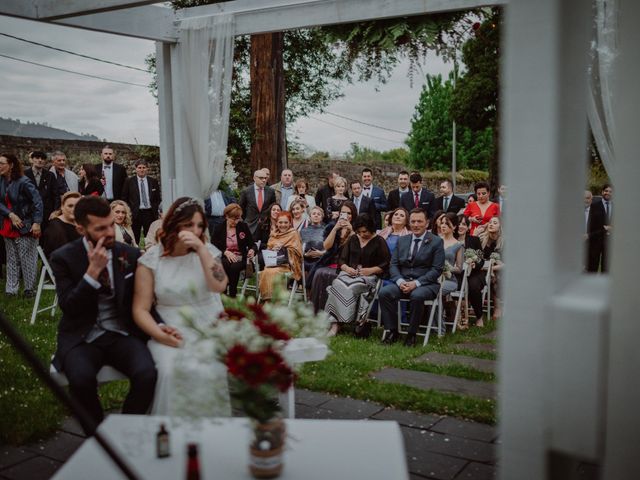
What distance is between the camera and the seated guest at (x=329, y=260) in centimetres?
710

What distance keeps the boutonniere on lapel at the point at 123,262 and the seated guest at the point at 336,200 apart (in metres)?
5.07

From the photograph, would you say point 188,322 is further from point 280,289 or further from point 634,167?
point 634,167

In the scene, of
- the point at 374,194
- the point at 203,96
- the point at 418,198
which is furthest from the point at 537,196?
the point at 374,194

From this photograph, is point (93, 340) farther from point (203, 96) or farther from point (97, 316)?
point (203, 96)

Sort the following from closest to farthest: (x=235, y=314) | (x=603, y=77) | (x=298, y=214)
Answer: (x=235, y=314) < (x=603, y=77) < (x=298, y=214)

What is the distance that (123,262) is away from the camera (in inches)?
144

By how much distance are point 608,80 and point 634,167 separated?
309 centimetres

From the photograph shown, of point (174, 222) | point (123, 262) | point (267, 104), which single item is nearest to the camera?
point (123, 262)

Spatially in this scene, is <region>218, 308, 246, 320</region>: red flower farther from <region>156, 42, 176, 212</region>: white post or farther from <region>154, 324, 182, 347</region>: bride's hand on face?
<region>156, 42, 176, 212</region>: white post

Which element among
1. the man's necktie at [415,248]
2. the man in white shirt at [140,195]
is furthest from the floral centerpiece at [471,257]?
the man in white shirt at [140,195]

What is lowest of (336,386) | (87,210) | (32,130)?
(336,386)

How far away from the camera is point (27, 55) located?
61.6ft

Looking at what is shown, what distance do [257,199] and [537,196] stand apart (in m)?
7.40

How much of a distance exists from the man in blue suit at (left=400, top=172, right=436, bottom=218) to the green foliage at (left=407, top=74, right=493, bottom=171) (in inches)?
1558
